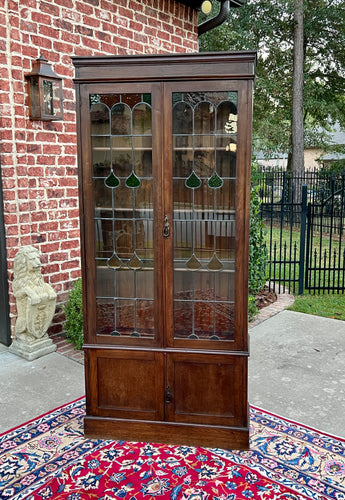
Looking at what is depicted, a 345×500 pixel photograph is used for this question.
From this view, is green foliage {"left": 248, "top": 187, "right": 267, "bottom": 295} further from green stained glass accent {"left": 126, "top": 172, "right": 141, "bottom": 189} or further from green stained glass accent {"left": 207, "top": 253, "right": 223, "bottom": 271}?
green stained glass accent {"left": 126, "top": 172, "right": 141, "bottom": 189}

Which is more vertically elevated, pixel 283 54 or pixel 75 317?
pixel 283 54

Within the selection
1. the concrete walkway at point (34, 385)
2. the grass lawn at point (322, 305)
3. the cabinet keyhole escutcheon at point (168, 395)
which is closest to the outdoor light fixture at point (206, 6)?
the grass lawn at point (322, 305)

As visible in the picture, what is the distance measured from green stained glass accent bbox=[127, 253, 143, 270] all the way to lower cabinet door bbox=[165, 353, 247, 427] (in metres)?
0.62

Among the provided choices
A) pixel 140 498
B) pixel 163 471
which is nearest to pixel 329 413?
pixel 163 471

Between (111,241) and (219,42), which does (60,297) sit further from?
(219,42)

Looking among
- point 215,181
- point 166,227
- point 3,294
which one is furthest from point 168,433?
point 3,294

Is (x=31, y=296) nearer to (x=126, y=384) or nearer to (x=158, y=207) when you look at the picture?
(x=126, y=384)

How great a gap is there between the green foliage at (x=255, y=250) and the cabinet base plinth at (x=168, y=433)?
10.3ft

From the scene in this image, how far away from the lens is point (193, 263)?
2990 millimetres

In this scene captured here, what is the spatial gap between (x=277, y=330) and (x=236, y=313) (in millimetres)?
2304

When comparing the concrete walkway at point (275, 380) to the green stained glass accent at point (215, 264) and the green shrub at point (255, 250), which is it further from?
the green stained glass accent at point (215, 264)

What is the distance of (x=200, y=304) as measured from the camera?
3.01 meters

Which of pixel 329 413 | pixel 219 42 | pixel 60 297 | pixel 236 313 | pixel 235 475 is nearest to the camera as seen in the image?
pixel 235 475

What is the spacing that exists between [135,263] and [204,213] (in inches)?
22.7
